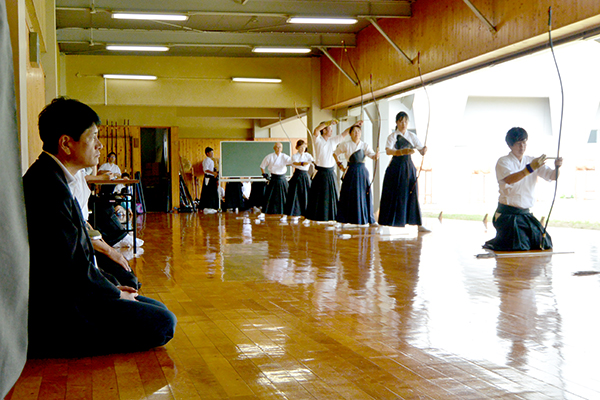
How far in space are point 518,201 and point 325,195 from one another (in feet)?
11.6

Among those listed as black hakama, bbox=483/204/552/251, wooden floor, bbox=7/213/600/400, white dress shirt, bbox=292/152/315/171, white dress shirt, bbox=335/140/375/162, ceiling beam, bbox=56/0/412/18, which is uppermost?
ceiling beam, bbox=56/0/412/18

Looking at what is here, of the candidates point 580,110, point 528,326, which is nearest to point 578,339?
point 528,326

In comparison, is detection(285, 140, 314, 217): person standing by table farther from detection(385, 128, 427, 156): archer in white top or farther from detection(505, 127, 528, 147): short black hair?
detection(505, 127, 528, 147): short black hair

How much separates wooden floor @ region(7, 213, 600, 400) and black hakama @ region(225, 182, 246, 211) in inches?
334

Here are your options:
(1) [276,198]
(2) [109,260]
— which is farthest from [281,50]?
(2) [109,260]

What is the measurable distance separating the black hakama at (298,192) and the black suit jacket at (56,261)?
7280 mm

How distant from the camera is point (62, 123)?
1897 mm

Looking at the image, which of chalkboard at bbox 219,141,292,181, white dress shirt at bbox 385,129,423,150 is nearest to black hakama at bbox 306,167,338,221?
white dress shirt at bbox 385,129,423,150

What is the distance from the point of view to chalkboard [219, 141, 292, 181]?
12688 millimetres

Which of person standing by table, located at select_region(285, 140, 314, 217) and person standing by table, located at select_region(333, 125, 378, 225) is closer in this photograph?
person standing by table, located at select_region(333, 125, 378, 225)

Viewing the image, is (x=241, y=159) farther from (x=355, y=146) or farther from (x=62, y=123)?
(x=62, y=123)

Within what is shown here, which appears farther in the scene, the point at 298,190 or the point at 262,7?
the point at 298,190

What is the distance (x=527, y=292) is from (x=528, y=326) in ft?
2.56

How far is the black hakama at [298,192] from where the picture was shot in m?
9.23
